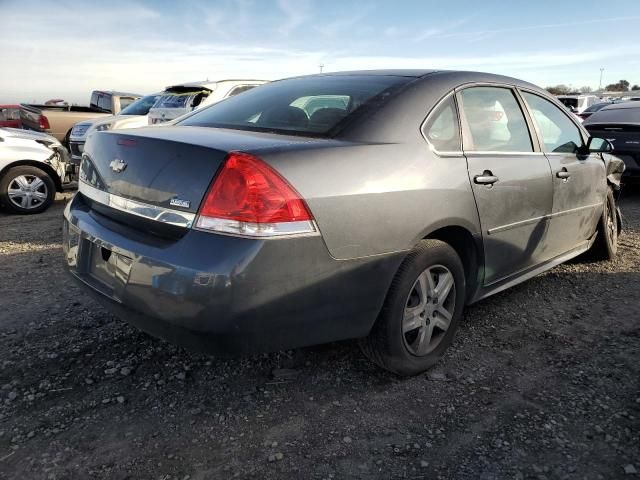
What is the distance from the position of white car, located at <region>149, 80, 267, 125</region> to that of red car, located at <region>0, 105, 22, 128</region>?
526cm

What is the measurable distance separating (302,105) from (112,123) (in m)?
6.78

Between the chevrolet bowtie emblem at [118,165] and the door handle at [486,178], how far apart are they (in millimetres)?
1778

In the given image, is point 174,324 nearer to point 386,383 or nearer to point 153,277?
point 153,277

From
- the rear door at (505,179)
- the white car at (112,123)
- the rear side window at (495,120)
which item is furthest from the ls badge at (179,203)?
the white car at (112,123)

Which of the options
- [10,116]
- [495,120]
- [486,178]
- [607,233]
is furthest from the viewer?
[10,116]

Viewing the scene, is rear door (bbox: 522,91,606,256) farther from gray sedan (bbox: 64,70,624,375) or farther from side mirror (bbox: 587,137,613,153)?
gray sedan (bbox: 64,70,624,375)

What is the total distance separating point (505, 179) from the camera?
3.12 m

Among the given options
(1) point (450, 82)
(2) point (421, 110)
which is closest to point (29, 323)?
(2) point (421, 110)

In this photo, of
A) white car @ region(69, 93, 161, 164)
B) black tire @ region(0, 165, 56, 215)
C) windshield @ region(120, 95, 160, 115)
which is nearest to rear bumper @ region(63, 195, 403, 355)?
black tire @ region(0, 165, 56, 215)

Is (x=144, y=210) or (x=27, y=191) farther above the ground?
(x=144, y=210)

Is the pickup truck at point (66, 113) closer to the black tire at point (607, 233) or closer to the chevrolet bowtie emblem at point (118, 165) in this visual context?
the chevrolet bowtie emblem at point (118, 165)

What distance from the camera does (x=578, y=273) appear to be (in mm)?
4605

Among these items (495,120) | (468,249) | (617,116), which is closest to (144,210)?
(468,249)

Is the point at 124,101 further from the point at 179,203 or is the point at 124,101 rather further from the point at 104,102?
the point at 179,203
